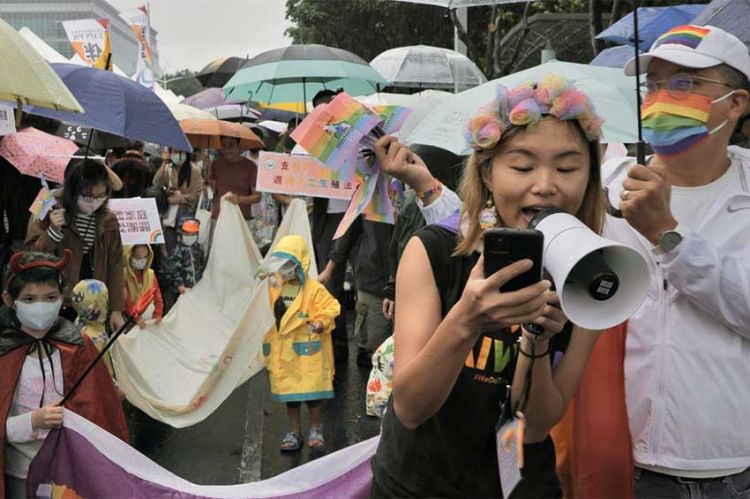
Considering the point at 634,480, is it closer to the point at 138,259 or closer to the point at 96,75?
the point at 96,75

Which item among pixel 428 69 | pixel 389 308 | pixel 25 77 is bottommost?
pixel 389 308

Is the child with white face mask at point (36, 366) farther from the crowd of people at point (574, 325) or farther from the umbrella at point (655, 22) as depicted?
the umbrella at point (655, 22)

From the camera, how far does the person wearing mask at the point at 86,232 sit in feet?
19.2

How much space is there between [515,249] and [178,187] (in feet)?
32.9

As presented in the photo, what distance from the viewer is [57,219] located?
5.82 metres

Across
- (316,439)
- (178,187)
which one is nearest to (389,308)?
(316,439)

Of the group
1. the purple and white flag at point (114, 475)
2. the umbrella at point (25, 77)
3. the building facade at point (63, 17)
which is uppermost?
the building facade at point (63, 17)

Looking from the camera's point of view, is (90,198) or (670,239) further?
(90,198)

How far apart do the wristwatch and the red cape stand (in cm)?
294

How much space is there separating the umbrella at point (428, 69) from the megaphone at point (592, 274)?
390 inches

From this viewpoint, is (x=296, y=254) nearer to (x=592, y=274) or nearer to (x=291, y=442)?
(x=291, y=442)

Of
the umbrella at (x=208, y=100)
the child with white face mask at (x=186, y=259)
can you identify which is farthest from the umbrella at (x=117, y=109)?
the umbrella at (x=208, y=100)

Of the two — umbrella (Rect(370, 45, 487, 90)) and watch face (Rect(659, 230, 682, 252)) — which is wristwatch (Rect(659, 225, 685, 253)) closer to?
watch face (Rect(659, 230, 682, 252))

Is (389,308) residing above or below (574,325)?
below
